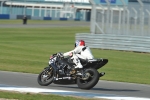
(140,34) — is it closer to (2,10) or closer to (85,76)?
(85,76)

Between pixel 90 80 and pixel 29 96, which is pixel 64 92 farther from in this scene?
pixel 29 96

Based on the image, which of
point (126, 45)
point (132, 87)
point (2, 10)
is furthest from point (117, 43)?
point (2, 10)

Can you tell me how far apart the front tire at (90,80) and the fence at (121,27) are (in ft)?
53.9

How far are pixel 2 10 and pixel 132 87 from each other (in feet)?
273

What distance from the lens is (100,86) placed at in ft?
52.0

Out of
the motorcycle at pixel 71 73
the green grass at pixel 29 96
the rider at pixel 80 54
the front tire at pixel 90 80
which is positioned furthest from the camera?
the rider at pixel 80 54

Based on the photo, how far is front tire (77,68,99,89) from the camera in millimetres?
13852

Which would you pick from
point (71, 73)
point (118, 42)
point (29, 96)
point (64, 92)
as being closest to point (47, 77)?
point (71, 73)

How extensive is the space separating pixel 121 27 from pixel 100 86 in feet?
57.6

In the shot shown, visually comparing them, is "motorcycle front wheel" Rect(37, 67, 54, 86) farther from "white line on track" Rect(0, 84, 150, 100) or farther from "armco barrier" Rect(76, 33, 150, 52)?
"armco barrier" Rect(76, 33, 150, 52)

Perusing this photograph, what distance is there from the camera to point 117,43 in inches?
1265

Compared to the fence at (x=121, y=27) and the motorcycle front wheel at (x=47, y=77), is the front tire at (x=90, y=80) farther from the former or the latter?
the fence at (x=121, y=27)

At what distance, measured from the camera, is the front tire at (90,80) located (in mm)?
13852

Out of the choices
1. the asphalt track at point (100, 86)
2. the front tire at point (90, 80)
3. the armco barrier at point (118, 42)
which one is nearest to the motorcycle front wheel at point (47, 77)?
the asphalt track at point (100, 86)
